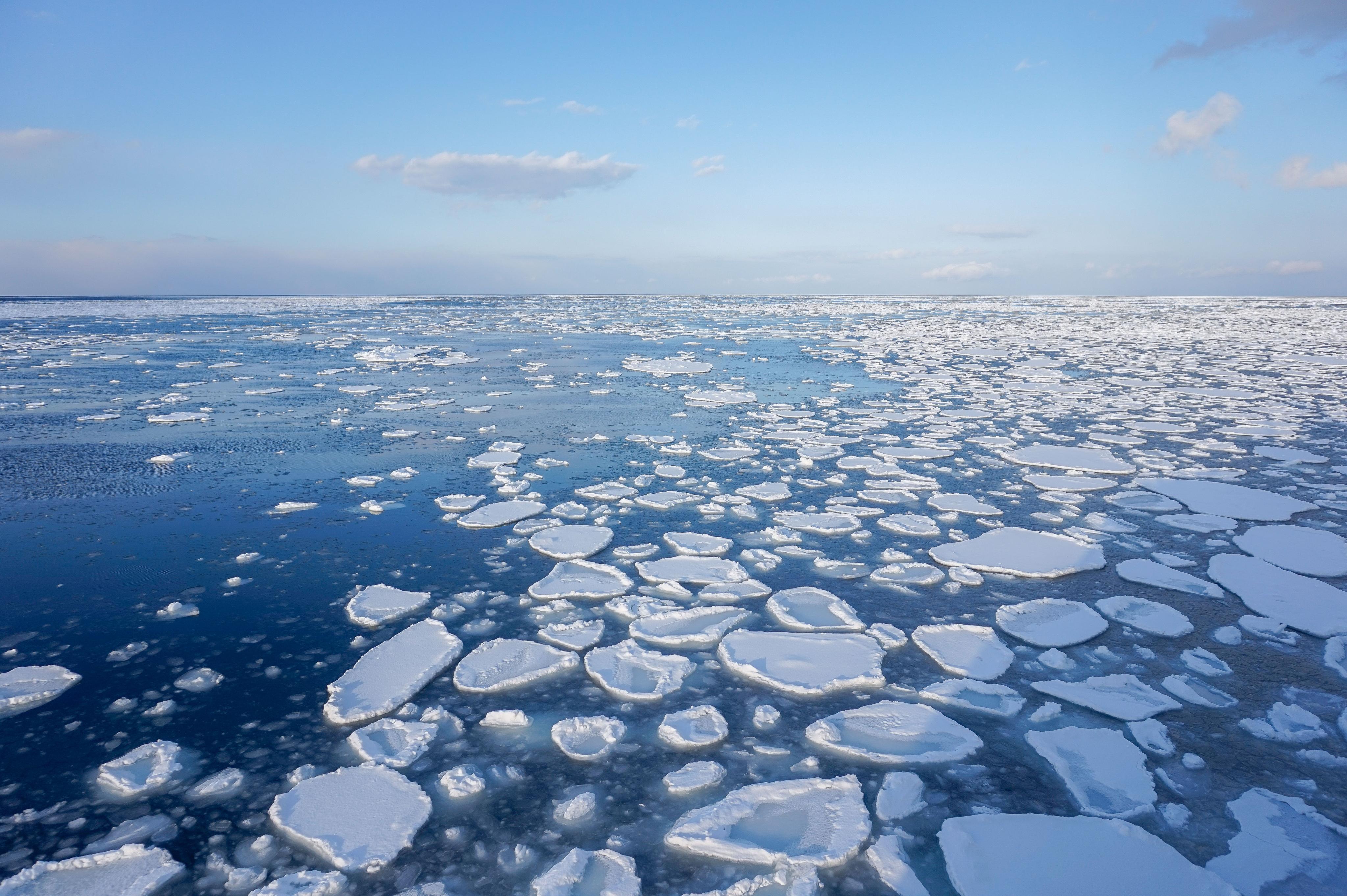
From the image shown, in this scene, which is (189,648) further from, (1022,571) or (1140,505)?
(1140,505)

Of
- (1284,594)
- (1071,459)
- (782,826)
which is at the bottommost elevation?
(782,826)

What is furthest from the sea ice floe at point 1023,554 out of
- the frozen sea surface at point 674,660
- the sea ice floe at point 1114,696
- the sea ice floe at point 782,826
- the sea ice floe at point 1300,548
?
the sea ice floe at point 782,826

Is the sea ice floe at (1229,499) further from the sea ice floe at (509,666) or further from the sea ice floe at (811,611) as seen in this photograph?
the sea ice floe at (509,666)

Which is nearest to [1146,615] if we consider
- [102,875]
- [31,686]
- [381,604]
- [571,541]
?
[571,541]

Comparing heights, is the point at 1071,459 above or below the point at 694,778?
above

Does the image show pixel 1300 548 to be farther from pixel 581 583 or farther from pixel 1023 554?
pixel 581 583

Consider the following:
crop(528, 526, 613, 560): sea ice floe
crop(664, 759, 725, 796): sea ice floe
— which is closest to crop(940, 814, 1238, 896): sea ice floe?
crop(664, 759, 725, 796): sea ice floe

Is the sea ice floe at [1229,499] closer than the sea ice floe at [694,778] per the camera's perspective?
No

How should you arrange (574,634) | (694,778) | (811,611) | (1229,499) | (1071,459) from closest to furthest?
1. (694,778)
2. (574,634)
3. (811,611)
4. (1229,499)
5. (1071,459)
